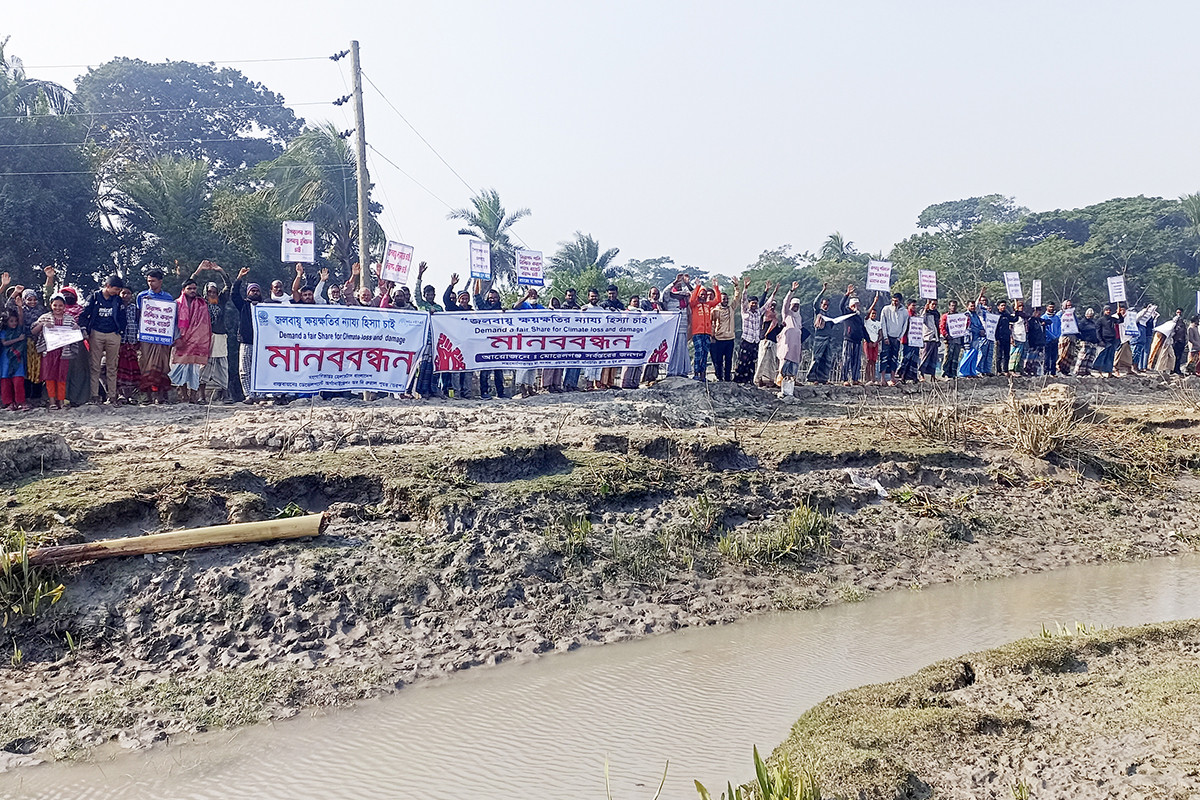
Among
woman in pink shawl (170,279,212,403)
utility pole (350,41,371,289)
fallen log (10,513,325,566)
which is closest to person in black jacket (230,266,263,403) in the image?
woman in pink shawl (170,279,212,403)

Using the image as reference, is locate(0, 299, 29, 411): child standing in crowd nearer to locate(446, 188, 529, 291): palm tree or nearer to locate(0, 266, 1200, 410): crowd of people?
locate(0, 266, 1200, 410): crowd of people

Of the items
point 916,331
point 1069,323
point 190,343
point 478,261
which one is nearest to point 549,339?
point 478,261

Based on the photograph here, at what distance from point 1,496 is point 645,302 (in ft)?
31.2

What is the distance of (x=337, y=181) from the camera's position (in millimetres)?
26812

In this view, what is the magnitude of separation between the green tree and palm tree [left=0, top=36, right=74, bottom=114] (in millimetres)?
13333

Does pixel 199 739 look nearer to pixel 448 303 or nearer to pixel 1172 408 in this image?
pixel 448 303

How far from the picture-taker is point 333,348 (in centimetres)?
1133

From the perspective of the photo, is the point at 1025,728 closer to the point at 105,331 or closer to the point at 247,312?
the point at 247,312

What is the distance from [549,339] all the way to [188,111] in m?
35.3

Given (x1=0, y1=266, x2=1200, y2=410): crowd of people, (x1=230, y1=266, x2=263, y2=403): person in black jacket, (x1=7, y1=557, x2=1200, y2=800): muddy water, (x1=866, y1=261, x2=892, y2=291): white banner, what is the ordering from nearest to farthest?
(x1=7, y1=557, x2=1200, y2=800): muddy water < (x1=0, y1=266, x2=1200, y2=410): crowd of people < (x1=230, y1=266, x2=263, y2=403): person in black jacket < (x1=866, y1=261, x2=892, y2=291): white banner

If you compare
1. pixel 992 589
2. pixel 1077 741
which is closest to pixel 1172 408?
pixel 992 589

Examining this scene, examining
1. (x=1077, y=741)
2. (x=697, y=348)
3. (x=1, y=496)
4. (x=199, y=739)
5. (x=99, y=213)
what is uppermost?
(x=99, y=213)

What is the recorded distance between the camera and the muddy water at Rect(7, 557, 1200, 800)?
4.57 m

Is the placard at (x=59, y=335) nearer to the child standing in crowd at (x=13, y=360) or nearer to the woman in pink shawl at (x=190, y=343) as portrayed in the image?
the child standing in crowd at (x=13, y=360)
